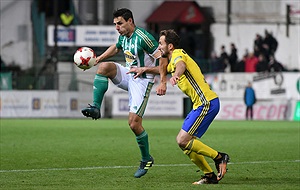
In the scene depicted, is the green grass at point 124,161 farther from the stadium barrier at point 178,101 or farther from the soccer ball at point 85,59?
the stadium barrier at point 178,101

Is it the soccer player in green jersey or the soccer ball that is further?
the soccer ball

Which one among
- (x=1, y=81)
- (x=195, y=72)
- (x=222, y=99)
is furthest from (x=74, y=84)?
(x=195, y=72)

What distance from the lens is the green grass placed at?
469 inches

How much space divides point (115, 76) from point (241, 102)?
26730mm

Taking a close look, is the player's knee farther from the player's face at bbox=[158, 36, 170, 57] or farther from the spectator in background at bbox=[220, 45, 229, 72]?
the spectator in background at bbox=[220, 45, 229, 72]

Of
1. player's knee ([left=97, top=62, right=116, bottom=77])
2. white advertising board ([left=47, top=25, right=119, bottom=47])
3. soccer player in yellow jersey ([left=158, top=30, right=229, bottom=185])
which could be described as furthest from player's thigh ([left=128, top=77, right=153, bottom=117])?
white advertising board ([left=47, top=25, right=119, bottom=47])

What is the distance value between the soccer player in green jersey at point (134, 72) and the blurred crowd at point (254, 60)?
1097 inches

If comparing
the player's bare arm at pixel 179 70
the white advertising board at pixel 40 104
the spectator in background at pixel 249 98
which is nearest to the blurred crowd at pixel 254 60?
the spectator in background at pixel 249 98

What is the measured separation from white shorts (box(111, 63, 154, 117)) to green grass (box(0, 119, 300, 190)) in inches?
40.4

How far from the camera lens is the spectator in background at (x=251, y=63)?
40938 millimetres

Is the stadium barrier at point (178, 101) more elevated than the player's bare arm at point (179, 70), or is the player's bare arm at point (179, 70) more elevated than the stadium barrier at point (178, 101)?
the player's bare arm at point (179, 70)

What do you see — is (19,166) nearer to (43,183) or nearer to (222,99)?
(43,183)

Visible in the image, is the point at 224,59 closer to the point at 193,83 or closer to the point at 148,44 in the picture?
the point at 148,44

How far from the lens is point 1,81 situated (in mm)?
39750
